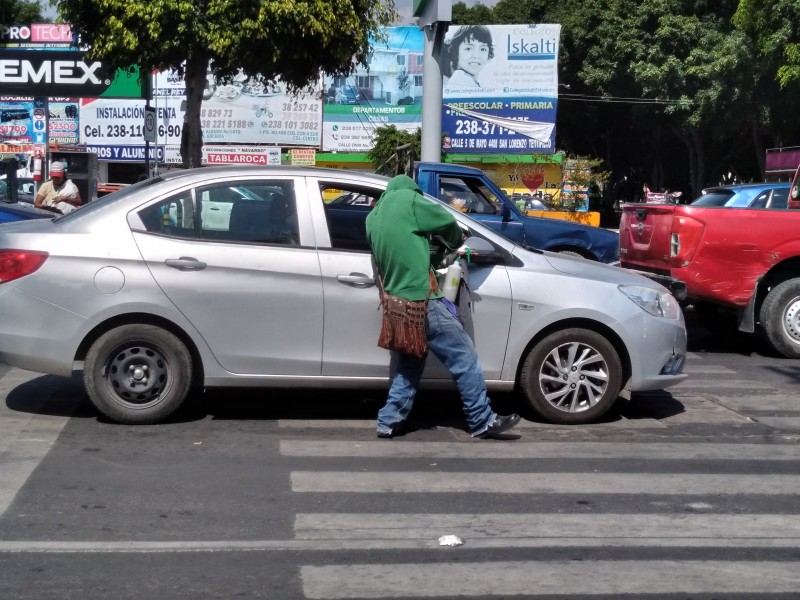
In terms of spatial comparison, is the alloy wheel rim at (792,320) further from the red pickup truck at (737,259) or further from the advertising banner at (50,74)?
the advertising banner at (50,74)

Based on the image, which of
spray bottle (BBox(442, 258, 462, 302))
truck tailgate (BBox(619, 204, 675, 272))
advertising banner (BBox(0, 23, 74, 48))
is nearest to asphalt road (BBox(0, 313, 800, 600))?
spray bottle (BBox(442, 258, 462, 302))

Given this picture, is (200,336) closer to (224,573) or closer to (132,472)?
(132,472)

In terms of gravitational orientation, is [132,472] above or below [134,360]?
below

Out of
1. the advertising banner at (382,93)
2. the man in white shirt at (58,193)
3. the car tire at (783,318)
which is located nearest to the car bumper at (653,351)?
the car tire at (783,318)

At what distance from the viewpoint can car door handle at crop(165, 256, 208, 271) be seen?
23.5ft

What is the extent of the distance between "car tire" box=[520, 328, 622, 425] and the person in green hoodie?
49 cm

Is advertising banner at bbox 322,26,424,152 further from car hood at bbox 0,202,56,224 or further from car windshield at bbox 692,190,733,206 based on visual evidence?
car hood at bbox 0,202,56,224

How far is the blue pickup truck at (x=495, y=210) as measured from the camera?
41.8 feet

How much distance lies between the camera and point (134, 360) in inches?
285

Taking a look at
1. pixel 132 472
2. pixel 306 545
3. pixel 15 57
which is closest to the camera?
pixel 306 545

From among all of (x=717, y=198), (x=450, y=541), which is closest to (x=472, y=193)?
(x=717, y=198)

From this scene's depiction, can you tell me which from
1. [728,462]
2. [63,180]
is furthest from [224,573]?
[63,180]

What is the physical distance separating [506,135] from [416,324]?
1260 inches

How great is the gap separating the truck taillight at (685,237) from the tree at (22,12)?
44168mm
